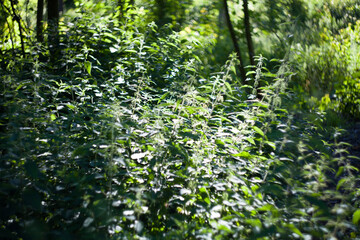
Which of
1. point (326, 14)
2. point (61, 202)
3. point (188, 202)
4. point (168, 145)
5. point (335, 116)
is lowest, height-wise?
point (335, 116)

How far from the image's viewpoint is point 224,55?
6016 mm

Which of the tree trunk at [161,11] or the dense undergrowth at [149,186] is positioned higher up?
the tree trunk at [161,11]

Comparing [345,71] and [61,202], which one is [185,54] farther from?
[345,71]

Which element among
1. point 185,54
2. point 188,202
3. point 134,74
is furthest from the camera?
point 185,54

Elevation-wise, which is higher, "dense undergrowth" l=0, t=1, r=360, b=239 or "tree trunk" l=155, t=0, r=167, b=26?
"tree trunk" l=155, t=0, r=167, b=26

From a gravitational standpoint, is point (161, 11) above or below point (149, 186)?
above

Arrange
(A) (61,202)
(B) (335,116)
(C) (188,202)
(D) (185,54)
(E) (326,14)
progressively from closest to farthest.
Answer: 1. (A) (61,202)
2. (C) (188,202)
3. (D) (185,54)
4. (B) (335,116)
5. (E) (326,14)

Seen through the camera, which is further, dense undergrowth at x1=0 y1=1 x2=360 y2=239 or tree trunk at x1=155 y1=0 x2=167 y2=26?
tree trunk at x1=155 y1=0 x2=167 y2=26

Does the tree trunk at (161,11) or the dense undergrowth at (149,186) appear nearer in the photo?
the dense undergrowth at (149,186)

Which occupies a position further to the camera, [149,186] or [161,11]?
[161,11]

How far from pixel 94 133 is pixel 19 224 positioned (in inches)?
31.0

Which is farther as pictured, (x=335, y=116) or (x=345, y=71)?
(x=345, y=71)

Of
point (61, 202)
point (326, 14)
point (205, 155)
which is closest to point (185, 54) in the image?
point (205, 155)

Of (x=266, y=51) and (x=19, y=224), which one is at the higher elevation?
(x=266, y=51)
